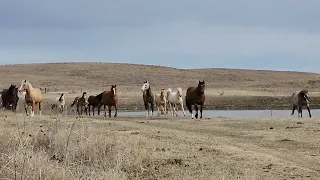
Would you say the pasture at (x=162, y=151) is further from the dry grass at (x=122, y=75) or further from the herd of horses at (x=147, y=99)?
the dry grass at (x=122, y=75)

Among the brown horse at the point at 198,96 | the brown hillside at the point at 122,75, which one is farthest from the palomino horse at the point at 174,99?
the brown hillside at the point at 122,75

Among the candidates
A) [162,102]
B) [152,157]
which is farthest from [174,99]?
[152,157]

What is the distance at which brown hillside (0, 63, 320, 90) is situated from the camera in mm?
95750

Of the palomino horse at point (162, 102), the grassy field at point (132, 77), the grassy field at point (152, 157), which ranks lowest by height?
the grassy field at point (152, 157)

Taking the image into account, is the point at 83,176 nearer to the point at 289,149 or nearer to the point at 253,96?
the point at 289,149

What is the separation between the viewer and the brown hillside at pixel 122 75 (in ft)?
314

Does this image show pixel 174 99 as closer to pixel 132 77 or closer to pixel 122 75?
pixel 132 77

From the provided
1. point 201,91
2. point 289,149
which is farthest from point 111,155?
point 201,91

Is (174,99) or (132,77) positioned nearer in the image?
(174,99)

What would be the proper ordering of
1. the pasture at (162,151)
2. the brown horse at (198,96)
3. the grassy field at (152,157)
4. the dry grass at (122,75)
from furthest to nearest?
the dry grass at (122,75), the brown horse at (198,96), the pasture at (162,151), the grassy field at (152,157)

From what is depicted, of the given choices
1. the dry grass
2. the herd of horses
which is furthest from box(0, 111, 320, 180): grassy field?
the dry grass

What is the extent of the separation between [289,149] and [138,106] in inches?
1565

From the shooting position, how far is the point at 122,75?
10638cm

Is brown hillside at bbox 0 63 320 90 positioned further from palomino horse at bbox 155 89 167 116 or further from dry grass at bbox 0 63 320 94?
palomino horse at bbox 155 89 167 116
